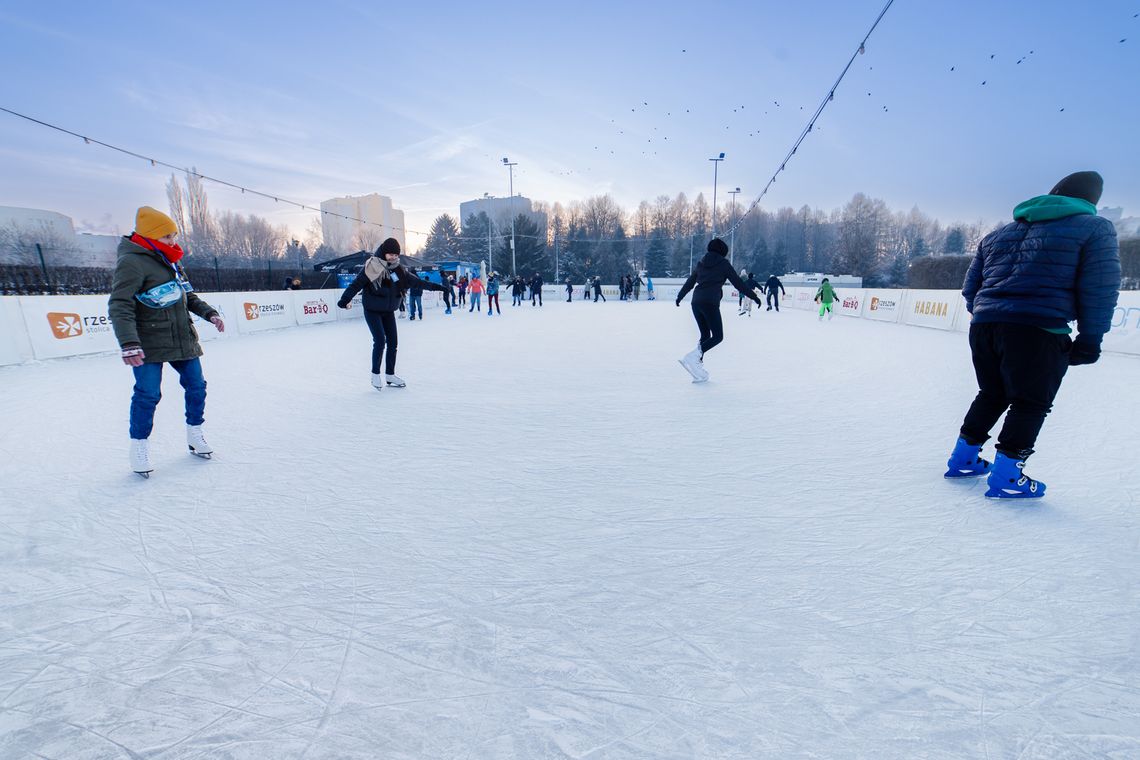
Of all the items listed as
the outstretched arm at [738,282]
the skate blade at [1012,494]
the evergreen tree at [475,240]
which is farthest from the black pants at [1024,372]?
the evergreen tree at [475,240]

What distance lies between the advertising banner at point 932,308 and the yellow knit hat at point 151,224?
13508 mm

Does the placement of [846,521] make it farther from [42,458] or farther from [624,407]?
[42,458]

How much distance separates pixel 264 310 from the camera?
11664 millimetres

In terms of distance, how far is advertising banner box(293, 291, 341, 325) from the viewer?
13.0 meters

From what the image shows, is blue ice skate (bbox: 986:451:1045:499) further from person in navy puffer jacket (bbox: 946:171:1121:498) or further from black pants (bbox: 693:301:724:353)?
black pants (bbox: 693:301:724:353)

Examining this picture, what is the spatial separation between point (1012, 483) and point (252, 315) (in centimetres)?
1272

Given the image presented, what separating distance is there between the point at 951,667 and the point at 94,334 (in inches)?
404

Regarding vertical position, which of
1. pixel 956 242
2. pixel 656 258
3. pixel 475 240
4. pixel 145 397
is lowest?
pixel 145 397

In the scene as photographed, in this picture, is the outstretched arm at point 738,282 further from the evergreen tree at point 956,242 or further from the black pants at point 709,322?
the evergreen tree at point 956,242

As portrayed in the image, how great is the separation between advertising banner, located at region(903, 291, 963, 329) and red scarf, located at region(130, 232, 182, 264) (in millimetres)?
13463

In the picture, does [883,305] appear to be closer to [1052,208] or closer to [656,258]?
[1052,208]

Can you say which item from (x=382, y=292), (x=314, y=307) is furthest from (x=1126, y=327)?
(x=314, y=307)

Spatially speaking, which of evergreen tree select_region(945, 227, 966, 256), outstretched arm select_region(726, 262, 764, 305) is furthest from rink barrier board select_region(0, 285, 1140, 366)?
evergreen tree select_region(945, 227, 966, 256)

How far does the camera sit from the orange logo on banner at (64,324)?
7114 millimetres
